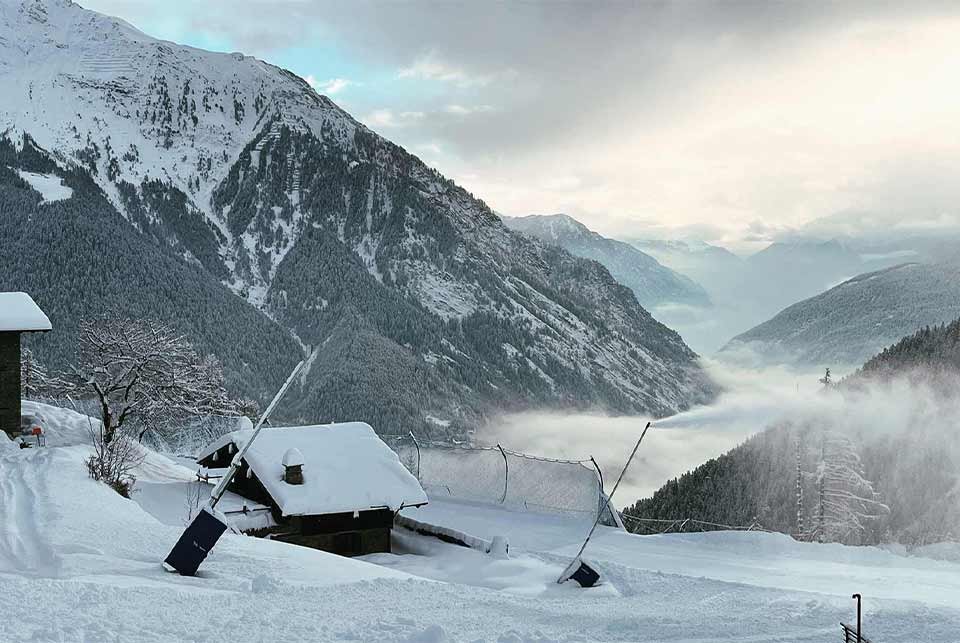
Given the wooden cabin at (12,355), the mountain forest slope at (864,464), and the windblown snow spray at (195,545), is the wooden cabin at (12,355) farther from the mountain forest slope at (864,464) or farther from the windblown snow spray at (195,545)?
the mountain forest slope at (864,464)

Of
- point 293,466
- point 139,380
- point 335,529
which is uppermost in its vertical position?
point 139,380

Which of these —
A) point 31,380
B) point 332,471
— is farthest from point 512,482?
point 31,380

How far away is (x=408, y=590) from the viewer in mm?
13781

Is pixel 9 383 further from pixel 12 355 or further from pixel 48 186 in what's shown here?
pixel 48 186

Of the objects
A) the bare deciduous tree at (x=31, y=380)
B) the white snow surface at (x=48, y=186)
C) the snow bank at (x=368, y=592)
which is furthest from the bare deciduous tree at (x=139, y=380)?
the white snow surface at (x=48, y=186)

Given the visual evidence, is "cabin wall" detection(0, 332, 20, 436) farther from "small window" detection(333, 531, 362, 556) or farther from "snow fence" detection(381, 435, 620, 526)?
"snow fence" detection(381, 435, 620, 526)

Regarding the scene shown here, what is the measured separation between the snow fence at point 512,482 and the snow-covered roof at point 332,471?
169 centimetres

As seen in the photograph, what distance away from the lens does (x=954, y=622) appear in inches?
468

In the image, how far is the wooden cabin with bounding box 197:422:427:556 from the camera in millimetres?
28688

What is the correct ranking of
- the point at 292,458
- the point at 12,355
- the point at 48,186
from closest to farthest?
the point at 292,458 → the point at 12,355 → the point at 48,186

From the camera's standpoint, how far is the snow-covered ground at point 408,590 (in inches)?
413

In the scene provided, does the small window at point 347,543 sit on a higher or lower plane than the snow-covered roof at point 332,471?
lower

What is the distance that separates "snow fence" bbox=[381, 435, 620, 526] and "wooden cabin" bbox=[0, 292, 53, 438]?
13285 mm

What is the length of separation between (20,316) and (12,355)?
4.87 feet
